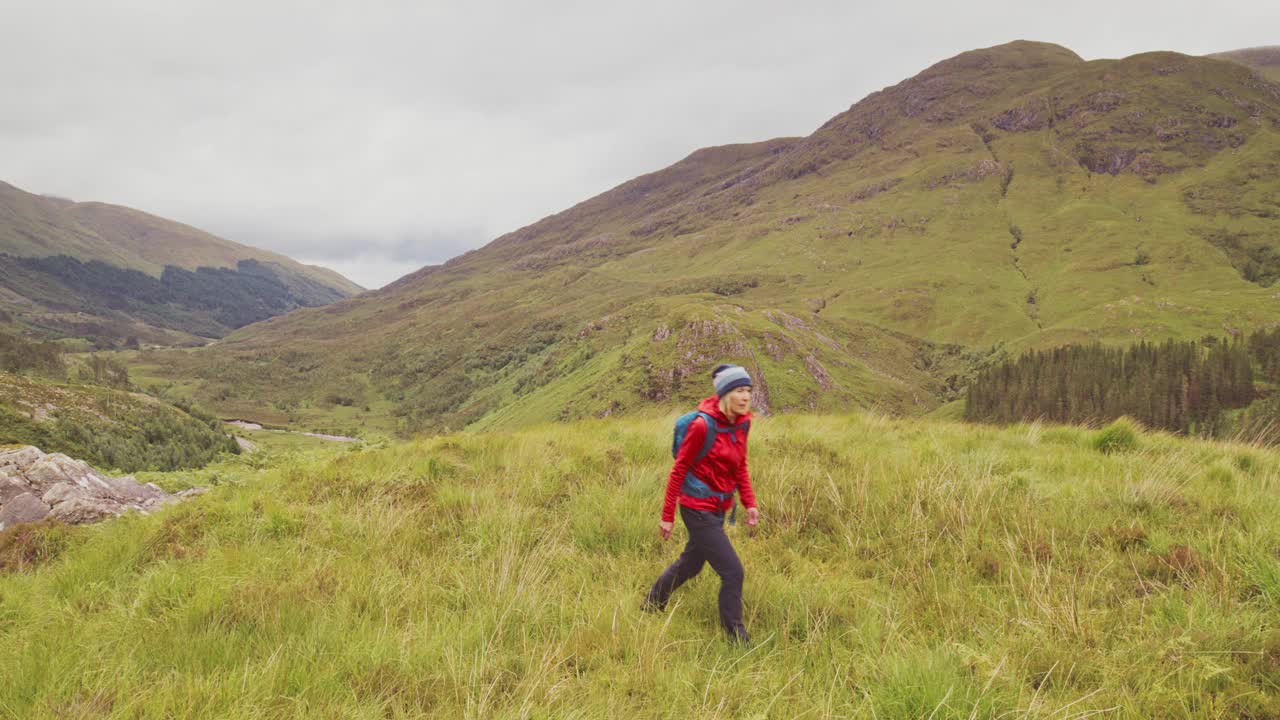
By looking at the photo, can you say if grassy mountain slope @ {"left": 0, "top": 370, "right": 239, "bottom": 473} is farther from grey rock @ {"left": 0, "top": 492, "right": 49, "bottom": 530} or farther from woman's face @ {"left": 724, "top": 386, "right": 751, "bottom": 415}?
woman's face @ {"left": 724, "top": 386, "right": 751, "bottom": 415}

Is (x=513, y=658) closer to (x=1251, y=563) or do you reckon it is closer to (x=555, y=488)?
(x=555, y=488)

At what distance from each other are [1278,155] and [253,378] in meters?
378

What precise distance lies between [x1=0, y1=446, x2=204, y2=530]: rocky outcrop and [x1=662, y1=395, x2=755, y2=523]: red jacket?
Answer: 8362mm


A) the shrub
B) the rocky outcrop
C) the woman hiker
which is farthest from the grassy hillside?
the rocky outcrop

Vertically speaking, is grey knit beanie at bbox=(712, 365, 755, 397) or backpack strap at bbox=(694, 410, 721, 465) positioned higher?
grey knit beanie at bbox=(712, 365, 755, 397)

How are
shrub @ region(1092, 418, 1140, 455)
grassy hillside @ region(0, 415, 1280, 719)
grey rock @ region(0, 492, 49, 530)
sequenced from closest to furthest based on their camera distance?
grassy hillside @ region(0, 415, 1280, 719), grey rock @ region(0, 492, 49, 530), shrub @ region(1092, 418, 1140, 455)

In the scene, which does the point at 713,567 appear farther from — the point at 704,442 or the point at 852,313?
the point at 852,313

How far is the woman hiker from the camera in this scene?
4.15 m

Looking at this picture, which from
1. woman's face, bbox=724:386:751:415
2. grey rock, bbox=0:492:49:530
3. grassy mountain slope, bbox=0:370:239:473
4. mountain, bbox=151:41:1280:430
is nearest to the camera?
woman's face, bbox=724:386:751:415

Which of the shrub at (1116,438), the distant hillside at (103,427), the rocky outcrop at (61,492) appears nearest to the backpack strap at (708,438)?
the shrub at (1116,438)

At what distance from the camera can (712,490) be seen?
14.5 ft

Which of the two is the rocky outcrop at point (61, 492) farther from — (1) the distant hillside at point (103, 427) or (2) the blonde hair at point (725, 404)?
(1) the distant hillside at point (103, 427)

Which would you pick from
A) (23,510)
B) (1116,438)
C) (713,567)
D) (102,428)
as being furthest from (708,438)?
(102,428)

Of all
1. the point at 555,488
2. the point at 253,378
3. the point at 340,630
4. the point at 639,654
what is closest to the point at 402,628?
the point at 340,630
